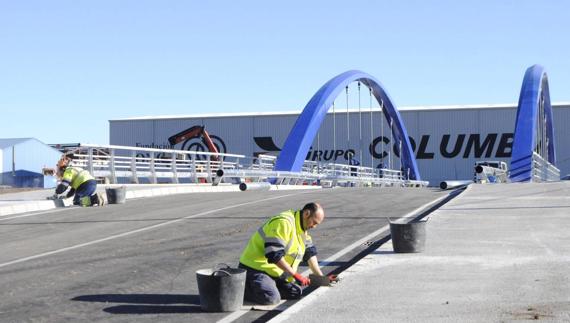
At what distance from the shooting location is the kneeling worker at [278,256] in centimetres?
808

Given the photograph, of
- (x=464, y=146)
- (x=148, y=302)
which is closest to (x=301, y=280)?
(x=148, y=302)

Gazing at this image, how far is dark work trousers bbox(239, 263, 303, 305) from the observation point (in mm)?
8141

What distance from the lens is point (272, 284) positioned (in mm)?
8227

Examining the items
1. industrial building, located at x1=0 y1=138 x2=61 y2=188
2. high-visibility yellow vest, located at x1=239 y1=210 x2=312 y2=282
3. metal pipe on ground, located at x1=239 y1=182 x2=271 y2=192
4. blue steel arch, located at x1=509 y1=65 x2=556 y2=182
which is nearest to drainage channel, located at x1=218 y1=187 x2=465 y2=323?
high-visibility yellow vest, located at x1=239 y1=210 x2=312 y2=282

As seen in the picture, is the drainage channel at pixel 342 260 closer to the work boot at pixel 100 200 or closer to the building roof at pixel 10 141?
the work boot at pixel 100 200

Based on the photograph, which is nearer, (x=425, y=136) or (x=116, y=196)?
(x=116, y=196)

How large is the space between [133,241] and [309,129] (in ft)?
92.6

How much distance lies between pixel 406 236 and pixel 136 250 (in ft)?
13.0

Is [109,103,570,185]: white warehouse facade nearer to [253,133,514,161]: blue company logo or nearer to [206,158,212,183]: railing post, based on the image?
[253,133,514,161]: blue company logo

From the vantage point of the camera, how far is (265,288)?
26.7 feet

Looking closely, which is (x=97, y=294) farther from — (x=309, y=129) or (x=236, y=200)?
(x=309, y=129)

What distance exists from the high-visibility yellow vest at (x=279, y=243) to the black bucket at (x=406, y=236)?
285 cm

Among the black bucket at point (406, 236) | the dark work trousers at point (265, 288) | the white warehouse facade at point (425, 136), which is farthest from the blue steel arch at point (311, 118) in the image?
the dark work trousers at point (265, 288)

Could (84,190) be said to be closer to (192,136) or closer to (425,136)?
(192,136)
